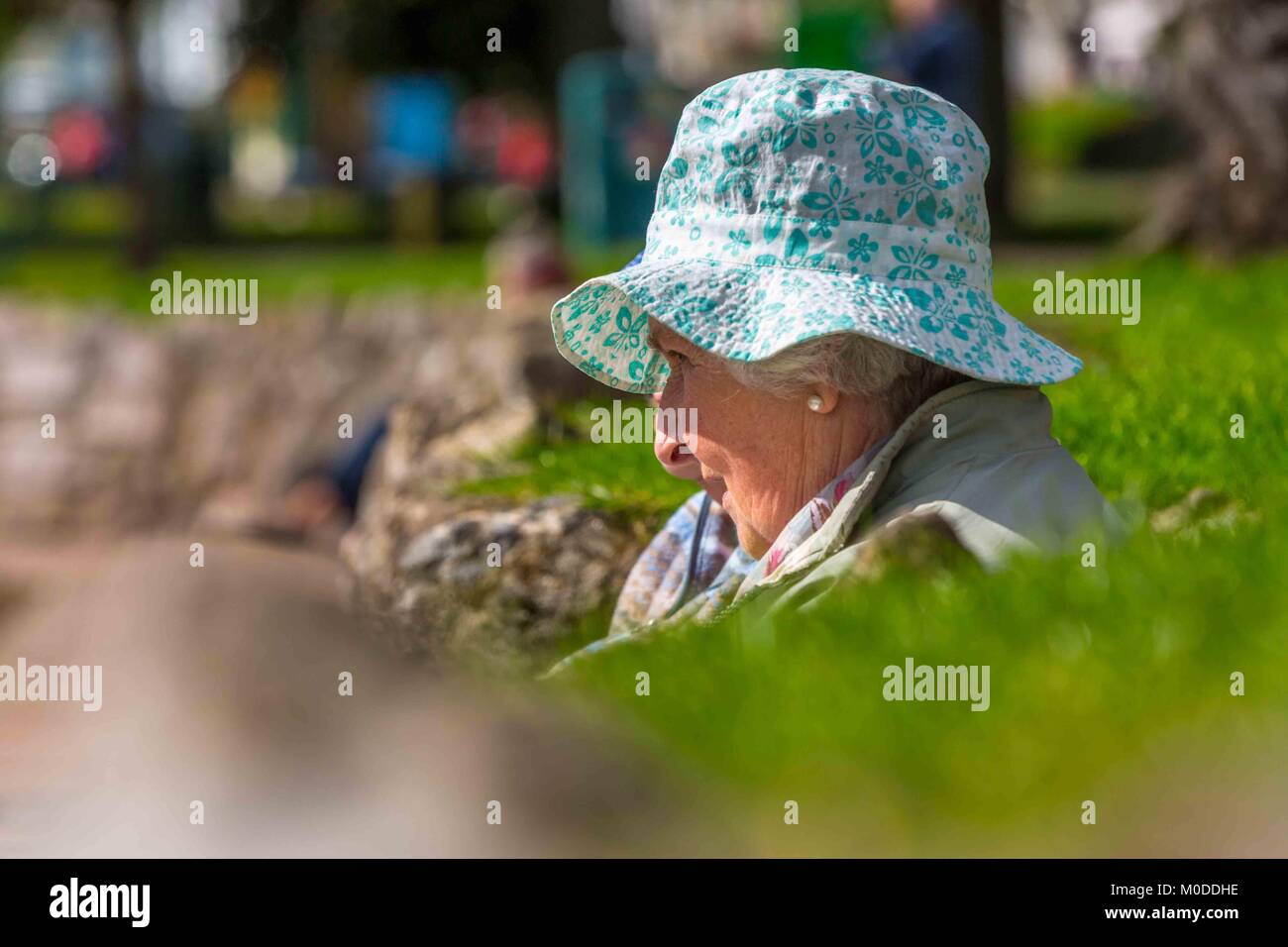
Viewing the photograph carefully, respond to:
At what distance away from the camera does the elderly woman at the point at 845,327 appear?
2.77m

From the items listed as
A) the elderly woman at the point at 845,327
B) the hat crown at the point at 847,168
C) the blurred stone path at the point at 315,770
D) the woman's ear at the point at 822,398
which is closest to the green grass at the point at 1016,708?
the blurred stone path at the point at 315,770

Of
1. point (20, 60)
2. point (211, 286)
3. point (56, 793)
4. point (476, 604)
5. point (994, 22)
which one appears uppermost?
point (20, 60)

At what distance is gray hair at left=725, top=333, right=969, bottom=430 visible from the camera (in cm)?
289

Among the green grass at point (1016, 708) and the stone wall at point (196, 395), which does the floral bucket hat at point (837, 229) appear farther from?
the stone wall at point (196, 395)

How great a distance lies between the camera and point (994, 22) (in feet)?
62.8

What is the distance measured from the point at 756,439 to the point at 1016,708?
1190mm

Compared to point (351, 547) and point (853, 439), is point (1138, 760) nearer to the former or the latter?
point (853, 439)

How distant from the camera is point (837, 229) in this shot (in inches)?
113

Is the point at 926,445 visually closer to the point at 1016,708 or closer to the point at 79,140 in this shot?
the point at 1016,708

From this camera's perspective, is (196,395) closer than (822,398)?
No

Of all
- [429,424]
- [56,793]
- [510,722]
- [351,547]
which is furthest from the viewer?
[429,424]

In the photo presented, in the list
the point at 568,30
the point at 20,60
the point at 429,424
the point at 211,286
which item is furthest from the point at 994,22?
the point at 20,60

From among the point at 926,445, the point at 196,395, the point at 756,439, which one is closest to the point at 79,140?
the point at 196,395

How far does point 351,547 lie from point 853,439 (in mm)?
2385
